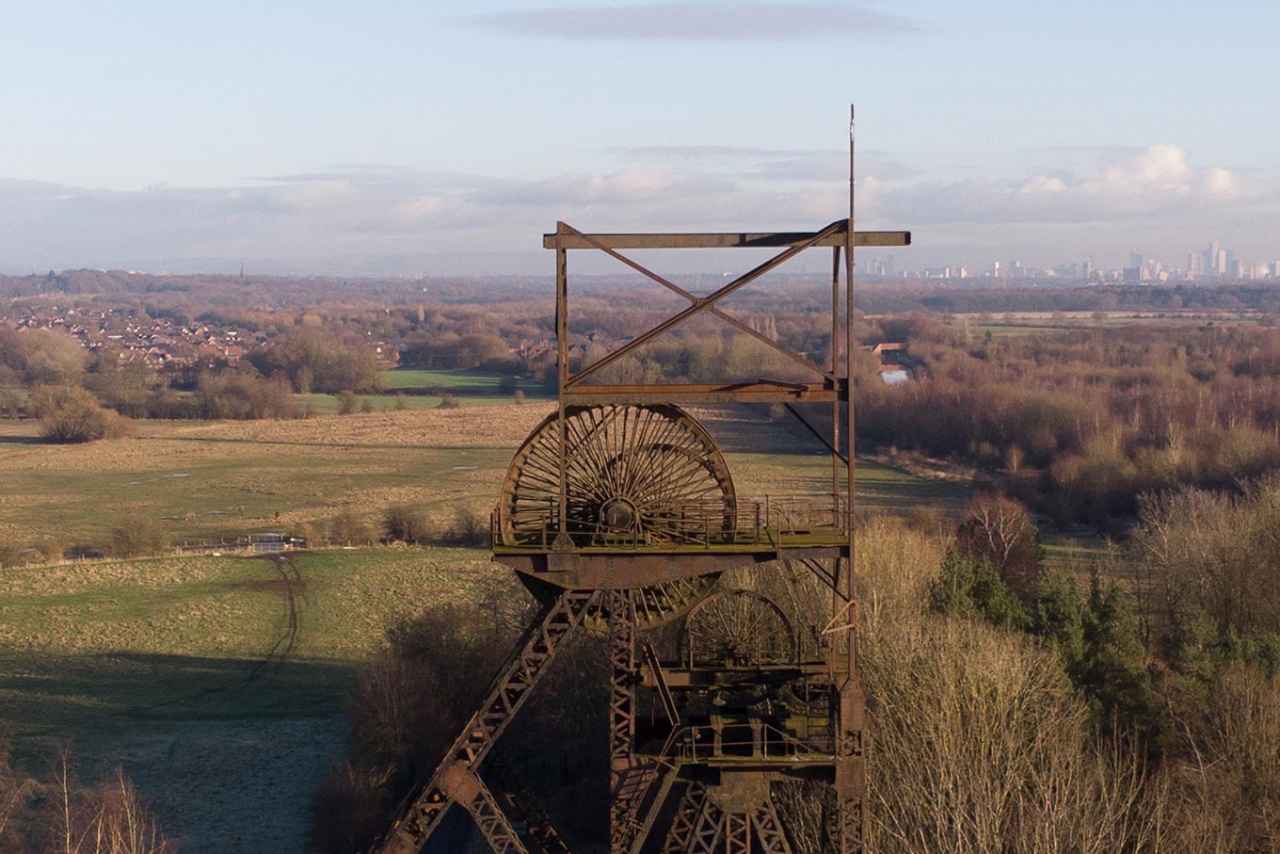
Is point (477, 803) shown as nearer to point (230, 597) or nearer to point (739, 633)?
point (739, 633)

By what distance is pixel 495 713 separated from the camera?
53.7ft

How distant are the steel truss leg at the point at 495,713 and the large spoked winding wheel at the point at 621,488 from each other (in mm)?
927

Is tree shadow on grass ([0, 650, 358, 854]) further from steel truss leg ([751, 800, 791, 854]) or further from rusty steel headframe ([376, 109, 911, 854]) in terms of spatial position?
steel truss leg ([751, 800, 791, 854])

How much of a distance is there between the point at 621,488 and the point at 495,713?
10.4ft

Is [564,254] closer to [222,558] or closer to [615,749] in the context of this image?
[615,749]

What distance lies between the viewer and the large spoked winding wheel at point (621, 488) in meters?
16.7

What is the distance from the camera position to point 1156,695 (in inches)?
877

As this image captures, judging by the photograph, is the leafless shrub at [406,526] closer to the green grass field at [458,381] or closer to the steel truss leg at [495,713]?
the steel truss leg at [495,713]

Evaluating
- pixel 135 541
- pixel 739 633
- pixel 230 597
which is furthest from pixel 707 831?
pixel 135 541

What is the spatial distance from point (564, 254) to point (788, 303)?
519 feet

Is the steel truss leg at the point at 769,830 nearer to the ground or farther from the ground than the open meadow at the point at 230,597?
farther from the ground

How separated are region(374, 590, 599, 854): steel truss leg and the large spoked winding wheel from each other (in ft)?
3.04

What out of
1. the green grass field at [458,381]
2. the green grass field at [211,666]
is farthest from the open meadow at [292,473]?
the green grass field at [458,381]

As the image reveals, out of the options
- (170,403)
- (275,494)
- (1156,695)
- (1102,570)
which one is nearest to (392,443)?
(275,494)
